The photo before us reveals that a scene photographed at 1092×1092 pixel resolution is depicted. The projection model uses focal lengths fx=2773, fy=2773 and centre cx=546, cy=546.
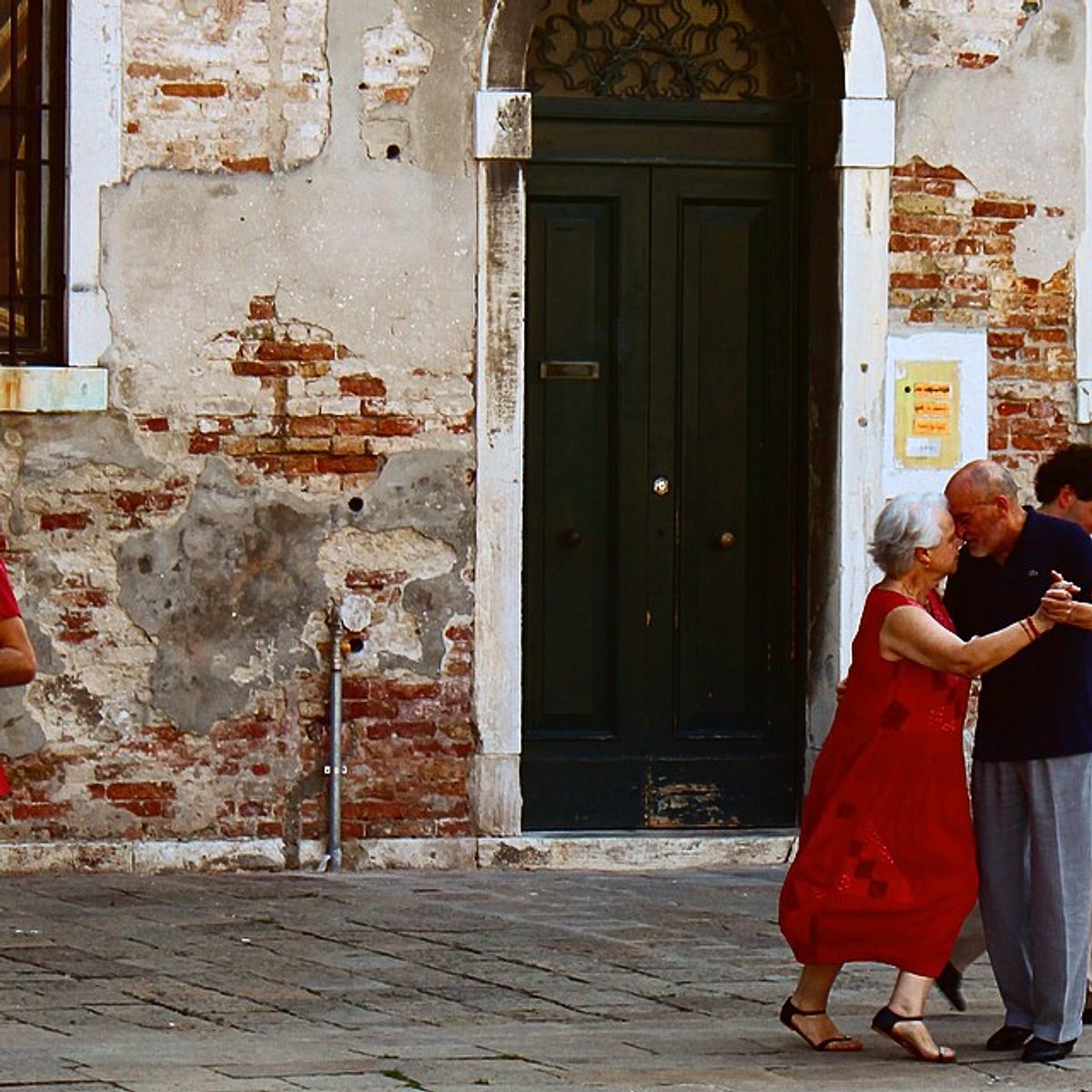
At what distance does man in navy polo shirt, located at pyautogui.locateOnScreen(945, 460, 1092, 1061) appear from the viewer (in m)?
7.01

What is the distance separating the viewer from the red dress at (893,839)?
6.90 metres

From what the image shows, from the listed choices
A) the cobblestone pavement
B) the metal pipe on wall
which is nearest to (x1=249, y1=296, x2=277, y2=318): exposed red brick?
the metal pipe on wall

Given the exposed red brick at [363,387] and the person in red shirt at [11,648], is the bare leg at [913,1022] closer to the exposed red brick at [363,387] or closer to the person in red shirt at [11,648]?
the person in red shirt at [11,648]

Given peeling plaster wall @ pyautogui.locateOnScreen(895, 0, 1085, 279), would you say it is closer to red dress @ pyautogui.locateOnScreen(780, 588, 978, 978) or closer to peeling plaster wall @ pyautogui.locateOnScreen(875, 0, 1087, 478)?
peeling plaster wall @ pyautogui.locateOnScreen(875, 0, 1087, 478)

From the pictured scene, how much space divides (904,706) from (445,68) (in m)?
4.18

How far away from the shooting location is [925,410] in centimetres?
1068

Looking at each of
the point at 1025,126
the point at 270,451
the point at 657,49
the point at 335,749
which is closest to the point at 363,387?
the point at 270,451

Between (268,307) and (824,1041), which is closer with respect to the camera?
(824,1041)

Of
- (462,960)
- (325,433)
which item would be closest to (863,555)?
(325,433)

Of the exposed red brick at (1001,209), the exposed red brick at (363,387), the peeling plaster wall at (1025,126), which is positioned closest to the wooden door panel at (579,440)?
the exposed red brick at (363,387)

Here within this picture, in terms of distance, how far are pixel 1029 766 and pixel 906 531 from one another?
0.69 metres

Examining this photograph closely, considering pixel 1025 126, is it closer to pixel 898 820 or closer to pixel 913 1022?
pixel 898 820

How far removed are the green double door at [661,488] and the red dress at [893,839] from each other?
12.2 feet

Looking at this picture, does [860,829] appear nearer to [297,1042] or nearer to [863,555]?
[297,1042]
